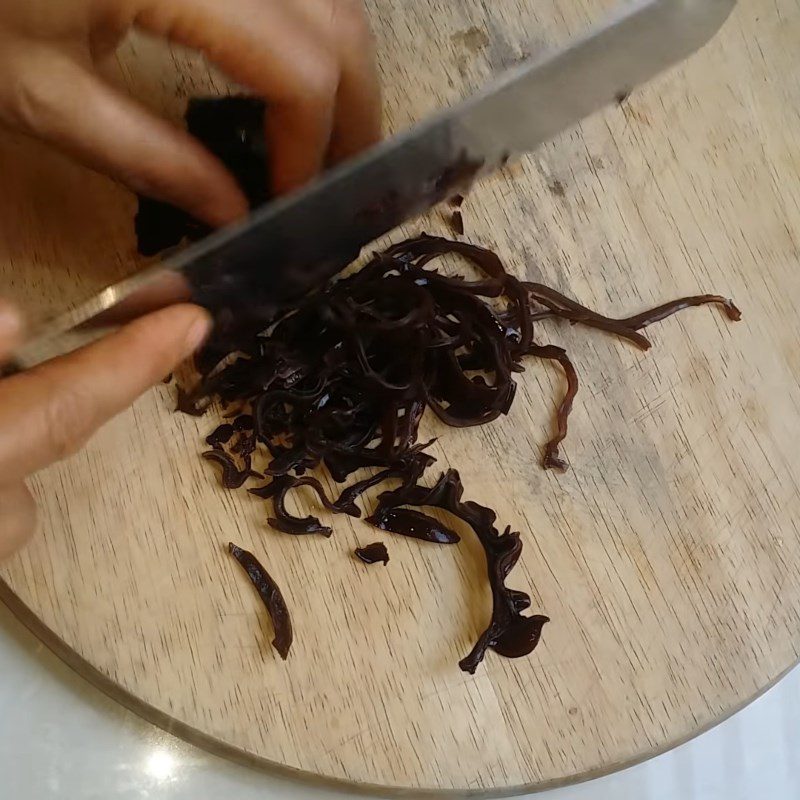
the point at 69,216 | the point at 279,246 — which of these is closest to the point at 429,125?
the point at 279,246

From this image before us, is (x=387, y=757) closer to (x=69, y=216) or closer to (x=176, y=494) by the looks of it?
(x=176, y=494)

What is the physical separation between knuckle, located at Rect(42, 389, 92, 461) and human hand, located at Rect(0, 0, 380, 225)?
1.63 ft

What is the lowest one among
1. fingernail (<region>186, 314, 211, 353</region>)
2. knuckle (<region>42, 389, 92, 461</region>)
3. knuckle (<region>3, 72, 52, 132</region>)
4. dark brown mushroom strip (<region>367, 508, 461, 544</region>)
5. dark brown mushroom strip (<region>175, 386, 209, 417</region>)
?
dark brown mushroom strip (<region>367, 508, 461, 544</region>)

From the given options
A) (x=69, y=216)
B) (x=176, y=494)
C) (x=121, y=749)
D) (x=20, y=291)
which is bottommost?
(x=121, y=749)

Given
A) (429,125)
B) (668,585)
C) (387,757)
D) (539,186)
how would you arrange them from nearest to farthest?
(429,125) → (387,757) → (668,585) → (539,186)

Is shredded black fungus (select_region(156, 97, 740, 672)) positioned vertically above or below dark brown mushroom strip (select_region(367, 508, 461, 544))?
above

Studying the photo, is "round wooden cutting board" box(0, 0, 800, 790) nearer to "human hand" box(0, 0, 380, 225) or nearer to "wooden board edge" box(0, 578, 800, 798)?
"wooden board edge" box(0, 578, 800, 798)

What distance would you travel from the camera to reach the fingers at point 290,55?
5.16 ft

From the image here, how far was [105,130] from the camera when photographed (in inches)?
62.2

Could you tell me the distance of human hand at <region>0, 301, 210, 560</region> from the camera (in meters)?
1.39

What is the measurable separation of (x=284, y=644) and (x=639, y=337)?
1027 millimetres

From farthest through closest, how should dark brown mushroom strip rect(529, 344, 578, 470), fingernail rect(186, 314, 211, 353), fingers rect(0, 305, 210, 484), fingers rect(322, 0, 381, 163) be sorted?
1. dark brown mushroom strip rect(529, 344, 578, 470)
2. fingers rect(322, 0, 381, 163)
3. fingernail rect(186, 314, 211, 353)
4. fingers rect(0, 305, 210, 484)

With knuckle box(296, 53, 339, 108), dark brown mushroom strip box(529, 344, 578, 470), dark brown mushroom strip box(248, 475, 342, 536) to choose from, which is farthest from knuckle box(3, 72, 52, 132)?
dark brown mushroom strip box(529, 344, 578, 470)

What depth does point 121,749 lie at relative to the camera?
1919mm
